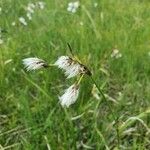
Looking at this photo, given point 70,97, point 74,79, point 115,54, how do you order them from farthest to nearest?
1. point 115,54
2. point 74,79
3. point 70,97

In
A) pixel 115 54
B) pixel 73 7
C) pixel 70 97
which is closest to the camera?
pixel 70 97

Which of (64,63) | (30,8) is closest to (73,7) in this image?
(30,8)

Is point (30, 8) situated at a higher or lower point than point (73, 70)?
lower

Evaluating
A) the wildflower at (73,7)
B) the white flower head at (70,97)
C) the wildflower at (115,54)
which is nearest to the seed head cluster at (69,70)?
the white flower head at (70,97)

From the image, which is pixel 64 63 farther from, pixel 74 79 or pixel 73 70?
pixel 74 79

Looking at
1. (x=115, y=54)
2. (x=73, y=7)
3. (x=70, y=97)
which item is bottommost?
(x=115, y=54)

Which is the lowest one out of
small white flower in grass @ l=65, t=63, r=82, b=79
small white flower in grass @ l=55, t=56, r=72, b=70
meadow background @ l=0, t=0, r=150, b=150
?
meadow background @ l=0, t=0, r=150, b=150

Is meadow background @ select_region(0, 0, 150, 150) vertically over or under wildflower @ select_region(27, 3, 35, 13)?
under

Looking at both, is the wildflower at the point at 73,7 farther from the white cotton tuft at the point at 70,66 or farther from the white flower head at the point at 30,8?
the white cotton tuft at the point at 70,66

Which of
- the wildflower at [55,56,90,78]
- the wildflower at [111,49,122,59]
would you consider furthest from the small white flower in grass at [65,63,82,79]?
the wildflower at [111,49,122,59]

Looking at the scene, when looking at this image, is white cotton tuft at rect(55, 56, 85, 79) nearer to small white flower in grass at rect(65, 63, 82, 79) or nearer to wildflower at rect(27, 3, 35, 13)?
small white flower in grass at rect(65, 63, 82, 79)
